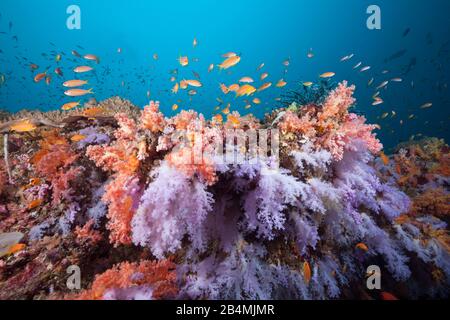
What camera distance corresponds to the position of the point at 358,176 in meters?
3.21

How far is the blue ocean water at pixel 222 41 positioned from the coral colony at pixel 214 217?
7360 cm

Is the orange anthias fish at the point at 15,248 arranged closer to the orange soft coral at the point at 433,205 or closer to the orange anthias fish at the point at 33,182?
the orange anthias fish at the point at 33,182

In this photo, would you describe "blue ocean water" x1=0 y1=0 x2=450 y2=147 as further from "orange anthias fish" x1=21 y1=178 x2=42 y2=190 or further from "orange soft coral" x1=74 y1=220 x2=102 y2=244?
"orange soft coral" x1=74 y1=220 x2=102 y2=244

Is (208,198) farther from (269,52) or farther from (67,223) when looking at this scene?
(269,52)

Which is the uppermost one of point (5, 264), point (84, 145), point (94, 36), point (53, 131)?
point (94, 36)

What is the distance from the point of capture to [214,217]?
2.89 metres

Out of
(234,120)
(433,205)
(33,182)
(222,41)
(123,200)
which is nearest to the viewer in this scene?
Answer: (123,200)

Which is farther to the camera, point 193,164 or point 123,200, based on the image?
point 123,200

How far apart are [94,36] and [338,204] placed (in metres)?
156

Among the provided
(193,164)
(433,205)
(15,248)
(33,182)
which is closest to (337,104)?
(193,164)

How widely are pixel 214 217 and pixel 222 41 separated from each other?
15078 cm

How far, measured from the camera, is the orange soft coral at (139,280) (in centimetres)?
228

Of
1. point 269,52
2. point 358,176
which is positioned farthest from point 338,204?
point 269,52

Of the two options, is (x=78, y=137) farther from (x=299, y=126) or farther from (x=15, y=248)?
(x=299, y=126)
